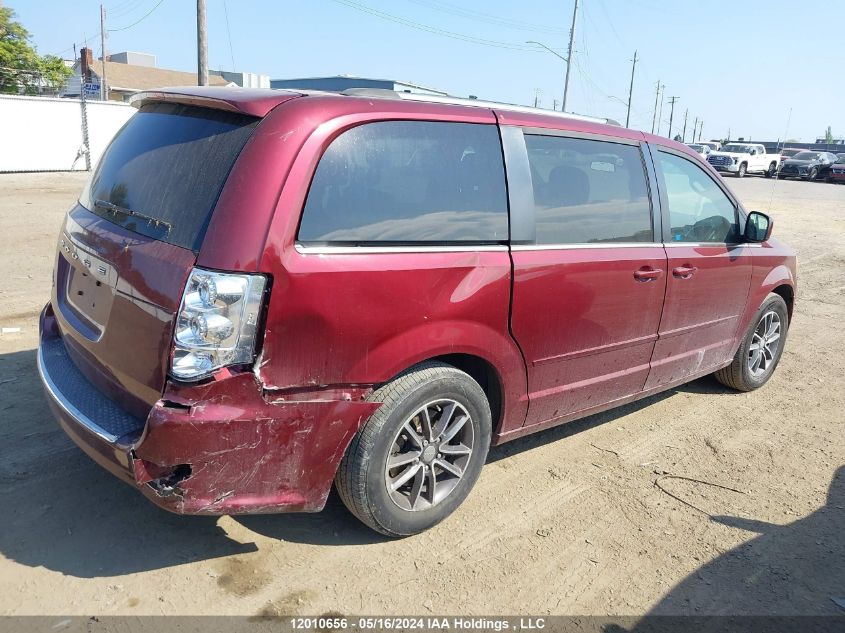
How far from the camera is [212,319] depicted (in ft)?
8.13

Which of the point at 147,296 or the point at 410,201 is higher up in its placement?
the point at 410,201

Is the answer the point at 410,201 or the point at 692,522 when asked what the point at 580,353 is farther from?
the point at 410,201

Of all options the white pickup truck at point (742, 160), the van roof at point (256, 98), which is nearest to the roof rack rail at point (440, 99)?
the van roof at point (256, 98)

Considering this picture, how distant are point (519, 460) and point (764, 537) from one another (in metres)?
1.31

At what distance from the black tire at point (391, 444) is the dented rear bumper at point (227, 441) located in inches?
2.9

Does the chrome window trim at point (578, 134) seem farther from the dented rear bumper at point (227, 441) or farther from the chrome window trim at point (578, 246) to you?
the dented rear bumper at point (227, 441)

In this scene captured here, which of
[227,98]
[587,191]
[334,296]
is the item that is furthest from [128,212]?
[587,191]

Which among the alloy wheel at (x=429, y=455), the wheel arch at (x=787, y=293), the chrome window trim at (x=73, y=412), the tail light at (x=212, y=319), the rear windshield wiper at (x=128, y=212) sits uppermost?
the rear windshield wiper at (x=128, y=212)

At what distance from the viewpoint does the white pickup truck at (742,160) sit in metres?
34.8

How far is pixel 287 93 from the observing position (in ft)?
9.45

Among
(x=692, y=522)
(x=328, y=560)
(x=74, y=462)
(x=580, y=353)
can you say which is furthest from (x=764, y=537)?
(x=74, y=462)

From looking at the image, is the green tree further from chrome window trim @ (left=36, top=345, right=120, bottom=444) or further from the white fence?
A: chrome window trim @ (left=36, top=345, right=120, bottom=444)

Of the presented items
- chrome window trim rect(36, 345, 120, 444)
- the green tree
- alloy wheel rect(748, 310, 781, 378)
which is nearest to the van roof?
chrome window trim rect(36, 345, 120, 444)

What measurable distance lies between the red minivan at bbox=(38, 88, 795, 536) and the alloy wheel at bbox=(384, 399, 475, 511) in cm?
1
